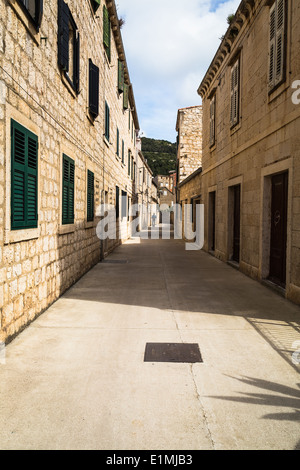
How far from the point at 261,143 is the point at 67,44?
4.55m

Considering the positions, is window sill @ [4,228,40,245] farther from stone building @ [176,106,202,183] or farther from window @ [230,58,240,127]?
stone building @ [176,106,202,183]

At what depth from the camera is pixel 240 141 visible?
9.91 meters

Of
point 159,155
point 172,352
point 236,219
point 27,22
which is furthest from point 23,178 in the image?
point 159,155

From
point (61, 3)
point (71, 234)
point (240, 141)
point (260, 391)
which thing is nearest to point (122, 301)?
point (71, 234)


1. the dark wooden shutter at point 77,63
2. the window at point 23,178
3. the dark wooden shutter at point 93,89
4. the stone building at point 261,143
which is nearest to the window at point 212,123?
the stone building at point 261,143

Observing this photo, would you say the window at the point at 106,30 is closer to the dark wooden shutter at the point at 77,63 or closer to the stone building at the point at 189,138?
the dark wooden shutter at the point at 77,63

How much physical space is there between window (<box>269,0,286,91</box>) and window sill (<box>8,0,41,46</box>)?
4.47m

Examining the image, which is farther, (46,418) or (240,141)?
(240,141)

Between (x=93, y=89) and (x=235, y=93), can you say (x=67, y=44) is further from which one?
(x=235, y=93)

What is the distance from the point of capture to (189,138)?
85.0 ft

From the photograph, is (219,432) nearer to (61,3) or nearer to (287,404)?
(287,404)

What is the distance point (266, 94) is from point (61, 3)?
14.7 feet

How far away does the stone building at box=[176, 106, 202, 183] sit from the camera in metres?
25.7

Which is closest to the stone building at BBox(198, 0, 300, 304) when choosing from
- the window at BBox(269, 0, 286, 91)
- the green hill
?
the window at BBox(269, 0, 286, 91)
